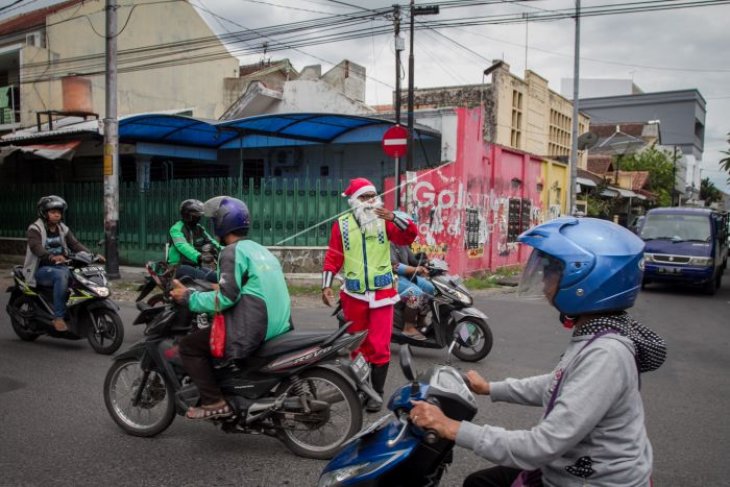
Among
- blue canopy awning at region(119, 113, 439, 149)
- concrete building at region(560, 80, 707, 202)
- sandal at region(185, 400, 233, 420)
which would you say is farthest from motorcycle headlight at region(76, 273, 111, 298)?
concrete building at region(560, 80, 707, 202)

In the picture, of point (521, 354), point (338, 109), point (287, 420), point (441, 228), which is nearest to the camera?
point (287, 420)

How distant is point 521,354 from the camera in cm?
698

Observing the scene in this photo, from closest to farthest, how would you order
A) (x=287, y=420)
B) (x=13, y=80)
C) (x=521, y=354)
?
(x=287, y=420) → (x=521, y=354) → (x=13, y=80)

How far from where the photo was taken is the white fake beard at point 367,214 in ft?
15.9

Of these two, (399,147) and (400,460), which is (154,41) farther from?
(400,460)

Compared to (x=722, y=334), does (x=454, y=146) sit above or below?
above

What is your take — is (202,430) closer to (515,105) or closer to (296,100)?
(296,100)

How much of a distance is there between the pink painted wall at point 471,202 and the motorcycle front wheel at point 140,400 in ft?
29.6

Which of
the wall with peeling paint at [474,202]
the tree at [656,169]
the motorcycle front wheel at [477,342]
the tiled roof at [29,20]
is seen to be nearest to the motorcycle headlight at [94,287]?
the motorcycle front wheel at [477,342]

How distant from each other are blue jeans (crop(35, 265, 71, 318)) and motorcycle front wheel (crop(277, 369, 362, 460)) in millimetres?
4109

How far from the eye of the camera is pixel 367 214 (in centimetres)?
488

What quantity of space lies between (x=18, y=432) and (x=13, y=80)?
2336 centimetres

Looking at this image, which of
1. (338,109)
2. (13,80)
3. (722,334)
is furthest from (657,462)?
(13,80)

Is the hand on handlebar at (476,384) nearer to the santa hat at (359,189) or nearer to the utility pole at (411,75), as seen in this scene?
Result: the santa hat at (359,189)
